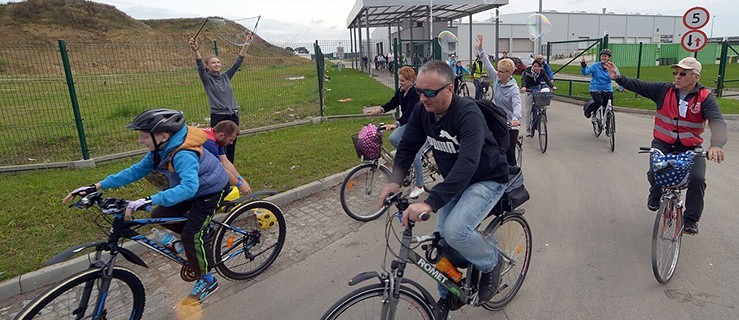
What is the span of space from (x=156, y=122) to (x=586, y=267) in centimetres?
387

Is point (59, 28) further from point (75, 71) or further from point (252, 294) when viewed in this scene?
point (252, 294)

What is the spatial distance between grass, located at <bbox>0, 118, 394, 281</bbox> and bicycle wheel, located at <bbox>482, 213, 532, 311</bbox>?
12.0ft

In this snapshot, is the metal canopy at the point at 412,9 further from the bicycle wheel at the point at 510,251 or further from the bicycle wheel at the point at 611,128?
the bicycle wheel at the point at 510,251

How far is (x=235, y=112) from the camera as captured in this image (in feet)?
22.7

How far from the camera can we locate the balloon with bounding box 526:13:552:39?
39.2 ft

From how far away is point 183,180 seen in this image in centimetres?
308

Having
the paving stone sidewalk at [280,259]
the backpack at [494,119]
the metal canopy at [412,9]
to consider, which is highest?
the metal canopy at [412,9]

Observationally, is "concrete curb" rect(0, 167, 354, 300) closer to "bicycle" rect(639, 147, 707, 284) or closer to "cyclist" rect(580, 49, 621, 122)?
"bicycle" rect(639, 147, 707, 284)

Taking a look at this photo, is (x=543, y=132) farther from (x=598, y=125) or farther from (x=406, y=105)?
(x=406, y=105)

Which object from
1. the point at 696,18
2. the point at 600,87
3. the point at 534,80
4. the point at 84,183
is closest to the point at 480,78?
the point at 534,80

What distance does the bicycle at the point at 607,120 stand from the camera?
27.3 ft

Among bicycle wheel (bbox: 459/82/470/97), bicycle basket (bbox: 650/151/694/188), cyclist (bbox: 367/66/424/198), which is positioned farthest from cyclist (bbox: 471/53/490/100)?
bicycle basket (bbox: 650/151/694/188)

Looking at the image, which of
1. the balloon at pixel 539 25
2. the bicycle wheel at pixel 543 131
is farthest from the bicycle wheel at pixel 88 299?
the balloon at pixel 539 25

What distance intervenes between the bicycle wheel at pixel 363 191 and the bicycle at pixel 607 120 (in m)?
5.18
